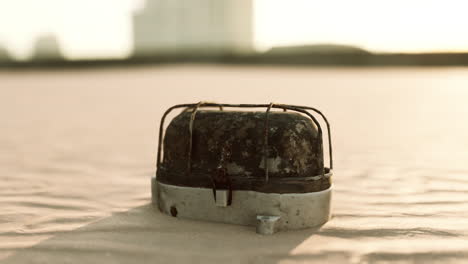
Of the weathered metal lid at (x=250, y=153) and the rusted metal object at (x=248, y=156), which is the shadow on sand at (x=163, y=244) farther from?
the weathered metal lid at (x=250, y=153)

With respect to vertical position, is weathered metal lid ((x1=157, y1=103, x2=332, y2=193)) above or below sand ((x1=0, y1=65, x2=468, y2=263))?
above

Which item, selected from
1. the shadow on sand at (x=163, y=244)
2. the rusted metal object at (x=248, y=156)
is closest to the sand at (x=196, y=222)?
the shadow on sand at (x=163, y=244)

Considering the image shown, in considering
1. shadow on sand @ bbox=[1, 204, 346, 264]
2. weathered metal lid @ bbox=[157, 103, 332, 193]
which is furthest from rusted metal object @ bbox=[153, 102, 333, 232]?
shadow on sand @ bbox=[1, 204, 346, 264]

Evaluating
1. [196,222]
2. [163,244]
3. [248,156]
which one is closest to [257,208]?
[248,156]

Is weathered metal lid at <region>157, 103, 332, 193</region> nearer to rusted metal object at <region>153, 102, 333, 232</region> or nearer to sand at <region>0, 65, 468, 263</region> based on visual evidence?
rusted metal object at <region>153, 102, 333, 232</region>

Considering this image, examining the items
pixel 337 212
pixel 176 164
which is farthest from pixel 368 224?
pixel 176 164

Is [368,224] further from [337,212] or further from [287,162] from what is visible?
[287,162]

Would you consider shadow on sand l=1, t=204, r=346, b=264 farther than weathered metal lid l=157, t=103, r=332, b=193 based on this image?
No
